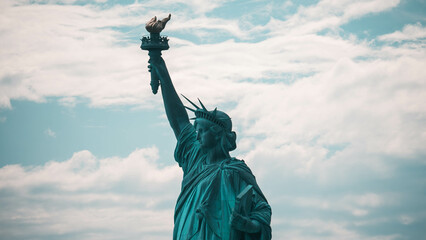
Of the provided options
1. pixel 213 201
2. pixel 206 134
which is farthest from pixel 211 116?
pixel 213 201

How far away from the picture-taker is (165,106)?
20516mm

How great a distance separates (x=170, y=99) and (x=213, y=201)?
8.40 feet

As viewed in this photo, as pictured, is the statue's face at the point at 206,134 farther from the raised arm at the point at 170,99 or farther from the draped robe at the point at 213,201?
the raised arm at the point at 170,99

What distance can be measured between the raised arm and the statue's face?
38.4 inches

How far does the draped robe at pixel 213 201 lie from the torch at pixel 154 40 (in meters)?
2.10

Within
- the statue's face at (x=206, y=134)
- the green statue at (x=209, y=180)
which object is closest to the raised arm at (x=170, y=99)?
the green statue at (x=209, y=180)

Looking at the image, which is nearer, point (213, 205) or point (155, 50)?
point (213, 205)

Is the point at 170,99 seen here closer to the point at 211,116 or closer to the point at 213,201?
the point at 211,116

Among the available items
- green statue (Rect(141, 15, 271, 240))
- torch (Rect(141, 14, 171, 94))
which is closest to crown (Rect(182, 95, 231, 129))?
green statue (Rect(141, 15, 271, 240))

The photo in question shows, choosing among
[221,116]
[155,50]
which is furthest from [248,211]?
[155,50]

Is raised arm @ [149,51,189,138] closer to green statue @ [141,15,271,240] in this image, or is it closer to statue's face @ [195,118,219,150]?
green statue @ [141,15,271,240]

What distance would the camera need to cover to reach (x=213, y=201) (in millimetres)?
19078

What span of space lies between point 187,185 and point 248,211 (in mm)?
1551

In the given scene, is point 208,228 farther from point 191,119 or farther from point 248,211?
Answer: point 191,119
